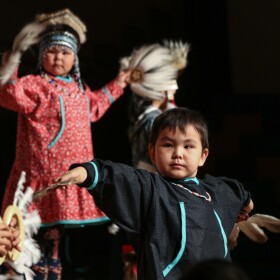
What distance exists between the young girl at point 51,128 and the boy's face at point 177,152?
110cm

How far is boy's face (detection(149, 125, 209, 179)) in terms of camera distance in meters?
2.74

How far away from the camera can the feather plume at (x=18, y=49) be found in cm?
363

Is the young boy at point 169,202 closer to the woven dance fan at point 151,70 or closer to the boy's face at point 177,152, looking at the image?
the boy's face at point 177,152

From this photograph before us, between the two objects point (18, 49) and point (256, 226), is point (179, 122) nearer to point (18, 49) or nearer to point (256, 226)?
point (256, 226)

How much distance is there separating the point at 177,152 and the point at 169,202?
17 centimetres

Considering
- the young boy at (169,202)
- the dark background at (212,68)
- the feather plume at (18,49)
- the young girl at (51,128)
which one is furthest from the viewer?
the dark background at (212,68)

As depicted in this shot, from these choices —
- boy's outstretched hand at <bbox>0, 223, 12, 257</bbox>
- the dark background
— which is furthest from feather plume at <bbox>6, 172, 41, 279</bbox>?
the dark background

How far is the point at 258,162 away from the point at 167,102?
1.18 m

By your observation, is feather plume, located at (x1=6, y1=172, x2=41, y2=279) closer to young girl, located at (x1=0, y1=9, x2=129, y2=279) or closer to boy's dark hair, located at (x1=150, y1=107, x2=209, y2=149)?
→ boy's dark hair, located at (x1=150, y1=107, x2=209, y2=149)

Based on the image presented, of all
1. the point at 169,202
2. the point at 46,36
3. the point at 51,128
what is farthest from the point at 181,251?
the point at 46,36

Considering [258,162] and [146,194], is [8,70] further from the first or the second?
[258,162]

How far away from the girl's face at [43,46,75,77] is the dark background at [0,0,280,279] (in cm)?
103

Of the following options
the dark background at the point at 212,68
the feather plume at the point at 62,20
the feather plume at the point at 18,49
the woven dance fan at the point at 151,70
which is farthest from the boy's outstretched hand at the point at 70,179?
the dark background at the point at 212,68

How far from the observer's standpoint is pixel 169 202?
2.70m
